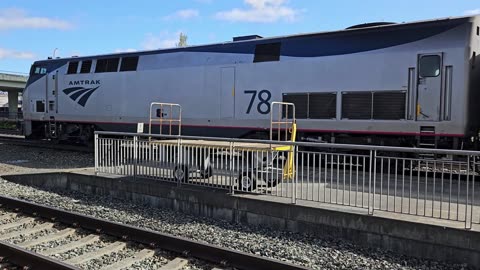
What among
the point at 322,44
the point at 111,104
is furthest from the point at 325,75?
the point at 111,104

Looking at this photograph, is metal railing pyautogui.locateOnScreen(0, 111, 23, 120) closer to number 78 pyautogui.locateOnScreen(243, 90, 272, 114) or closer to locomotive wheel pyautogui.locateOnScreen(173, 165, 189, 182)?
number 78 pyautogui.locateOnScreen(243, 90, 272, 114)

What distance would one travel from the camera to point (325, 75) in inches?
500

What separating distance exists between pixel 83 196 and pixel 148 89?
24.5 ft

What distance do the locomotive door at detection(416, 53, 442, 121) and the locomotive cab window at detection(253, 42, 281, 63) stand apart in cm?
428

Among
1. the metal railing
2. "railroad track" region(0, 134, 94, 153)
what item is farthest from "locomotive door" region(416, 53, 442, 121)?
the metal railing

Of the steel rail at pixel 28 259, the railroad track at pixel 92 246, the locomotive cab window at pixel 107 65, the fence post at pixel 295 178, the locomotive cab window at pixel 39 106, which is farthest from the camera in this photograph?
the locomotive cab window at pixel 39 106

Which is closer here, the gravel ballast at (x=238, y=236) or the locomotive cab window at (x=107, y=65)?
the gravel ballast at (x=238, y=236)

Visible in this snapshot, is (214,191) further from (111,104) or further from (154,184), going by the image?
(111,104)

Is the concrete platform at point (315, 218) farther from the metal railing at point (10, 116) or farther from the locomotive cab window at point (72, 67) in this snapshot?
the metal railing at point (10, 116)

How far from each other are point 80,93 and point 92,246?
552 inches

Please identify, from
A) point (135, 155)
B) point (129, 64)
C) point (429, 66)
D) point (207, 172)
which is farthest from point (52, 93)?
point (429, 66)

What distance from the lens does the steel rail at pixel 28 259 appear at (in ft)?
17.7

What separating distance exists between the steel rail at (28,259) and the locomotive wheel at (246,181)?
371 centimetres

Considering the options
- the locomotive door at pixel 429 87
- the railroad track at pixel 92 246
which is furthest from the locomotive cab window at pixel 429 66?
the railroad track at pixel 92 246
